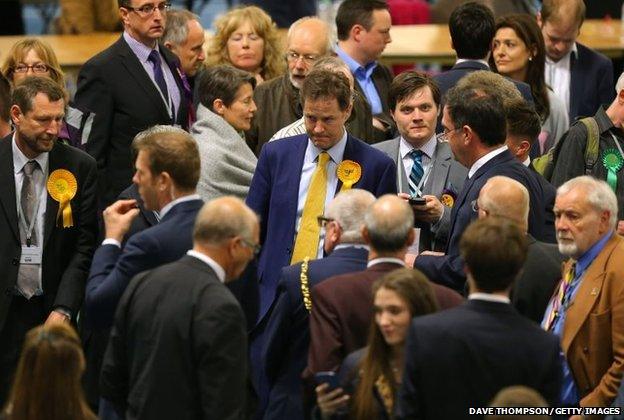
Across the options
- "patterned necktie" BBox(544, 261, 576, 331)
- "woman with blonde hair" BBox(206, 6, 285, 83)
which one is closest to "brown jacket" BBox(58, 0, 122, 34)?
"woman with blonde hair" BBox(206, 6, 285, 83)

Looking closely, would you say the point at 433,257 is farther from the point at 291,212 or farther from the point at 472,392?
the point at 472,392

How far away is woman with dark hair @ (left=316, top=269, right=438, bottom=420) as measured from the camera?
→ 5.28m

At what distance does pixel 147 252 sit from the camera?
5863mm

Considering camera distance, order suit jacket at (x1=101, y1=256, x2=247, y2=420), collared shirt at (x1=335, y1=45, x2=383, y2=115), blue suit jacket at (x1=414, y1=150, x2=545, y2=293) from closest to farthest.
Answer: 1. suit jacket at (x1=101, y1=256, x2=247, y2=420)
2. blue suit jacket at (x1=414, y1=150, x2=545, y2=293)
3. collared shirt at (x1=335, y1=45, x2=383, y2=115)

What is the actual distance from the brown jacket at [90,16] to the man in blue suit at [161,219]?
598 centimetres

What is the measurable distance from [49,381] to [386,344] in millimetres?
1187

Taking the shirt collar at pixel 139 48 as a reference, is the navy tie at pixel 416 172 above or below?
below

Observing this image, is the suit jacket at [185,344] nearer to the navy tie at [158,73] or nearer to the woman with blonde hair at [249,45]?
the navy tie at [158,73]

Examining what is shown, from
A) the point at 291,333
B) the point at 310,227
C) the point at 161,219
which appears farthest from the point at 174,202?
the point at 310,227

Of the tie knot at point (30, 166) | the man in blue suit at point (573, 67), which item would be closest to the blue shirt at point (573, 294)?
the tie knot at point (30, 166)

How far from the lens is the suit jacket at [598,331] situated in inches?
239

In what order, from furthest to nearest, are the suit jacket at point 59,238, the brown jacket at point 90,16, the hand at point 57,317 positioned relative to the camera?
the brown jacket at point 90,16, the suit jacket at point 59,238, the hand at point 57,317

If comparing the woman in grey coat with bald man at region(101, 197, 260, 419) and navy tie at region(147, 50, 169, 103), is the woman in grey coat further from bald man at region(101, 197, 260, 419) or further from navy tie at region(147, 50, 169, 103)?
bald man at region(101, 197, 260, 419)

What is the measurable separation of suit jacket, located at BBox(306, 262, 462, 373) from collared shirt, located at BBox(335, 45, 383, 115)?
3.56 meters
